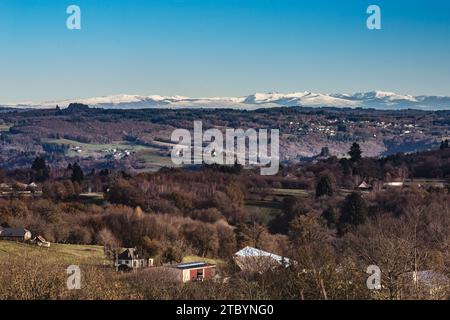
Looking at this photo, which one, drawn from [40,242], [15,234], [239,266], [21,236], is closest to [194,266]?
[239,266]

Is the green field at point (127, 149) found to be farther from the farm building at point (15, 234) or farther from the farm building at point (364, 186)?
the farm building at point (15, 234)

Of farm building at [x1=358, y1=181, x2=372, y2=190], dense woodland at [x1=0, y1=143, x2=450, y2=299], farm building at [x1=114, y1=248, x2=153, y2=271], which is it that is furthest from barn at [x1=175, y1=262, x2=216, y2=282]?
farm building at [x1=358, y1=181, x2=372, y2=190]

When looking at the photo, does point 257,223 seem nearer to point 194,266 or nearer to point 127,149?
point 194,266

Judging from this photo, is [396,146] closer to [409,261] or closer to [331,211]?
[331,211]

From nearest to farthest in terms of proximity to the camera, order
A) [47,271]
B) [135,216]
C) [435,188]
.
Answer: [47,271]
[135,216]
[435,188]

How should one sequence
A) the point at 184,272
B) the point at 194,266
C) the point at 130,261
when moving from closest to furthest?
the point at 184,272, the point at 194,266, the point at 130,261

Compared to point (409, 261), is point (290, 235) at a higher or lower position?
lower
